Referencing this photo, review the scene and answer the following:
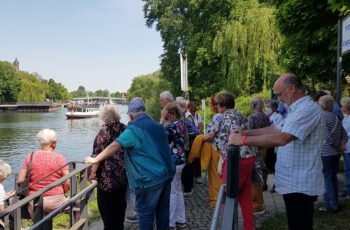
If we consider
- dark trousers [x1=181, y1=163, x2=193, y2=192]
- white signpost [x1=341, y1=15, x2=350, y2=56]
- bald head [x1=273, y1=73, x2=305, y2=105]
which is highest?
white signpost [x1=341, y1=15, x2=350, y2=56]

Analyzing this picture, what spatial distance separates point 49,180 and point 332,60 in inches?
289

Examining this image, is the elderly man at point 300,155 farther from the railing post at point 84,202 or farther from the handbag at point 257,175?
the railing post at point 84,202

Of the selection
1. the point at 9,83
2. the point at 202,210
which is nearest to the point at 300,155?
the point at 202,210

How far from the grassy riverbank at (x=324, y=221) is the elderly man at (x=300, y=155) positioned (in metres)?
2.16

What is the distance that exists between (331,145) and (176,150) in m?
2.23

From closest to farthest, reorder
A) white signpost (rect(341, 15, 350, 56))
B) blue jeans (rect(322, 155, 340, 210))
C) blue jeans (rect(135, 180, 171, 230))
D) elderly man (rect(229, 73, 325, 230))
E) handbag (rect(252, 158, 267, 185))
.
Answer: elderly man (rect(229, 73, 325, 230))
blue jeans (rect(135, 180, 171, 230))
handbag (rect(252, 158, 267, 185))
white signpost (rect(341, 15, 350, 56))
blue jeans (rect(322, 155, 340, 210))

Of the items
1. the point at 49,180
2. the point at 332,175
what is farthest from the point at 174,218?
the point at 332,175

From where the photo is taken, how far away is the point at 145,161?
4293 mm

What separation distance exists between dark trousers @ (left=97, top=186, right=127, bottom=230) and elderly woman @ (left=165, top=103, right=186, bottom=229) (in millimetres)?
885

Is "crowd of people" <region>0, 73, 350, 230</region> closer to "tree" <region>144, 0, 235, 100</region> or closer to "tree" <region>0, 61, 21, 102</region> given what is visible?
"tree" <region>144, 0, 235, 100</region>

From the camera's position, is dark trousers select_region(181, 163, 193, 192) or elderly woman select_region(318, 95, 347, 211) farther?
dark trousers select_region(181, 163, 193, 192)

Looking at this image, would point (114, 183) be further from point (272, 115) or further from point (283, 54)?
point (283, 54)

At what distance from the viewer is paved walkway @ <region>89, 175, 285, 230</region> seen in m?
5.97

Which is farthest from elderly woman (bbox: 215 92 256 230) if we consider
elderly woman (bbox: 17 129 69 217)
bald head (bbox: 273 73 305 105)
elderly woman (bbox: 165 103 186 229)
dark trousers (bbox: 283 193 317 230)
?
elderly woman (bbox: 17 129 69 217)
